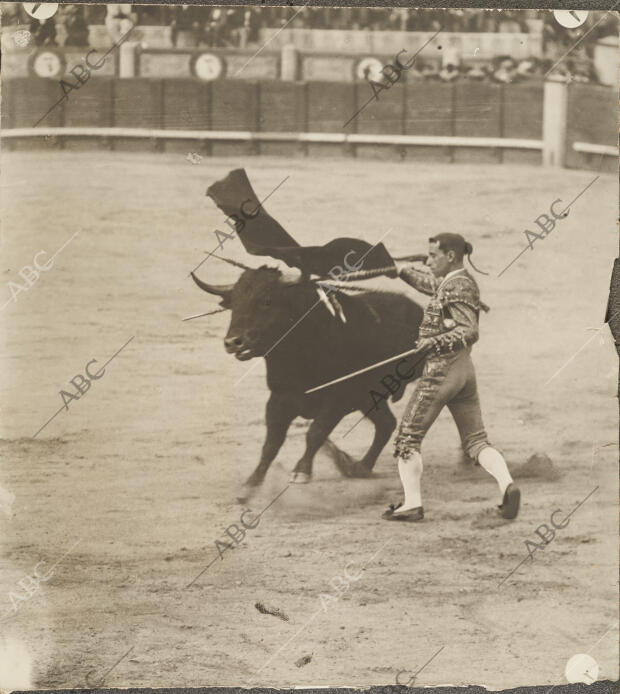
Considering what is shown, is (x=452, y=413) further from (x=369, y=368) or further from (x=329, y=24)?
(x=329, y=24)

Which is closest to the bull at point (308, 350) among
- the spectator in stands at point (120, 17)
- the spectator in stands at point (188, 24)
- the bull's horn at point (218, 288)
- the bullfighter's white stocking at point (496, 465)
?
the bull's horn at point (218, 288)

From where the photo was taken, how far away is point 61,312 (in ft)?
15.4

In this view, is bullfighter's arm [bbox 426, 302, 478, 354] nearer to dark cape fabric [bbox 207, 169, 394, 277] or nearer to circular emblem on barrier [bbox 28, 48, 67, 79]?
dark cape fabric [bbox 207, 169, 394, 277]

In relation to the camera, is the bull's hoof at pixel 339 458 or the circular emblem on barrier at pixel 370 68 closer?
the bull's hoof at pixel 339 458

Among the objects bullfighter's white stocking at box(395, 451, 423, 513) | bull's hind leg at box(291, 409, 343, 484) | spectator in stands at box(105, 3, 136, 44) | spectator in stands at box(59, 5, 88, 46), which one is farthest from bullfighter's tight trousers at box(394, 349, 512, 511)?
spectator in stands at box(59, 5, 88, 46)

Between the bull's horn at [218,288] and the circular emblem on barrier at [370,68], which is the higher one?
the circular emblem on barrier at [370,68]

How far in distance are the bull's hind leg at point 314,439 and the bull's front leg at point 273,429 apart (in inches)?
4.4

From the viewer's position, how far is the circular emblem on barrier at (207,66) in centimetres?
475

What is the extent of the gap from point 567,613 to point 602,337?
1.27m

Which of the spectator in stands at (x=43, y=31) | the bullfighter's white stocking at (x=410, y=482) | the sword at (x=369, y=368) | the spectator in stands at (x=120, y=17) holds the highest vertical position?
the spectator in stands at (x=120, y=17)

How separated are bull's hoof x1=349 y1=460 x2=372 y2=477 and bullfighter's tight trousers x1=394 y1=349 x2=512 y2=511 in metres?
0.14

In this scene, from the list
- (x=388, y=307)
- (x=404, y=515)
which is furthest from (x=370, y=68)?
(x=404, y=515)

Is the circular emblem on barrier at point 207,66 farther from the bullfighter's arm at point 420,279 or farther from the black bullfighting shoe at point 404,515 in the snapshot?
the black bullfighting shoe at point 404,515

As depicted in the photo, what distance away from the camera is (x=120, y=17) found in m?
4.72
